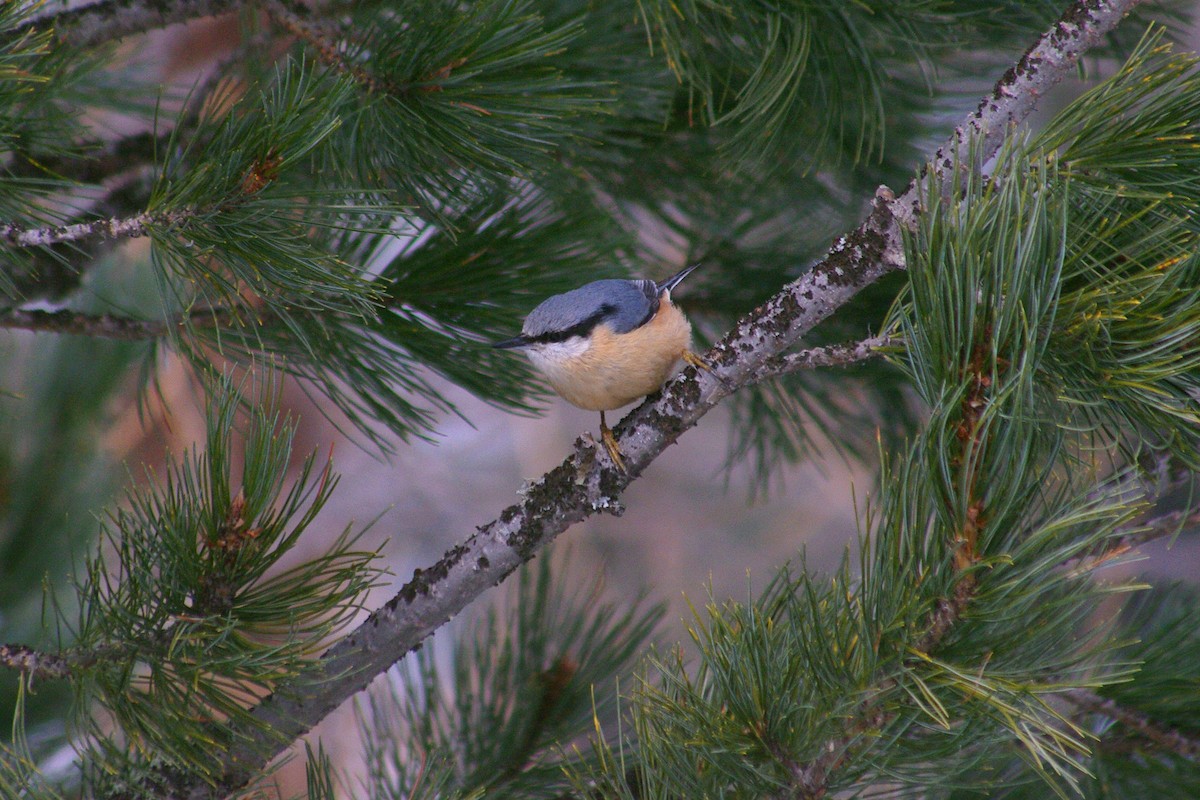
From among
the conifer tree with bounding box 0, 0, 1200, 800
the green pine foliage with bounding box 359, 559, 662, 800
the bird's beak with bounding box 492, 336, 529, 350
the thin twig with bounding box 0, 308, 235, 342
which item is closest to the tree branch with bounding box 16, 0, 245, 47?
the conifer tree with bounding box 0, 0, 1200, 800

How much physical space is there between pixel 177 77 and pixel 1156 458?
271 cm

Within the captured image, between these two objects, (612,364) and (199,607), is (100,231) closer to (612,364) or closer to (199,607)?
(199,607)

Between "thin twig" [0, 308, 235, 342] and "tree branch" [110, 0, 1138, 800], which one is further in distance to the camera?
"thin twig" [0, 308, 235, 342]

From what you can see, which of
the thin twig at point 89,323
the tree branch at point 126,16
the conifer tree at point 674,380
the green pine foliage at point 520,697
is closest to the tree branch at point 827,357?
the conifer tree at point 674,380

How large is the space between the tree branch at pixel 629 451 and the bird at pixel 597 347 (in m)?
0.20

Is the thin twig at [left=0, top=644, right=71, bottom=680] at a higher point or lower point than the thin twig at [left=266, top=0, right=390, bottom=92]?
lower

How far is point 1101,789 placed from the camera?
0.85 meters

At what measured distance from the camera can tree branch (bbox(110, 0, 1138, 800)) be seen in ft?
2.22

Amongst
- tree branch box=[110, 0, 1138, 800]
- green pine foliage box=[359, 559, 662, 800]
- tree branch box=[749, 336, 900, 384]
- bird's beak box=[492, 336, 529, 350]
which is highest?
bird's beak box=[492, 336, 529, 350]

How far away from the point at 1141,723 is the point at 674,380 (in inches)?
19.3

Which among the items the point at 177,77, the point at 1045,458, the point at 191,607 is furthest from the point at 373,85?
the point at 177,77

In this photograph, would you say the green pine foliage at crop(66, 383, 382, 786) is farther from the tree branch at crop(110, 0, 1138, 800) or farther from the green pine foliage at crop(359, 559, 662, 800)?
the green pine foliage at crop(359, 559, 662, 800)

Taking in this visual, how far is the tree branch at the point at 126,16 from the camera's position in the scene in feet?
2.88

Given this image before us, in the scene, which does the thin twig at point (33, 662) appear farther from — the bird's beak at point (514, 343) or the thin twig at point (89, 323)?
the bird's beak at point (514, 343)
